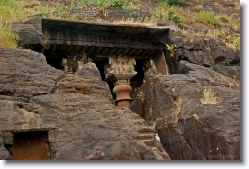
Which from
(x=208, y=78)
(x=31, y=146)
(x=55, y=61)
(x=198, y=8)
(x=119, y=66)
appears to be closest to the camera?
(x=31, y=146)

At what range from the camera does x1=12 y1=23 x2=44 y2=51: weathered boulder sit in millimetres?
7855

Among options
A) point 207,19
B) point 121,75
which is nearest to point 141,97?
point 121,75

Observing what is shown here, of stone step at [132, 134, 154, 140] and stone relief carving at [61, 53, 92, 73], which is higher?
stone relief carving at [61, 53, 92, 73]

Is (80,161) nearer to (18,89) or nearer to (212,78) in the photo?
(18,89)

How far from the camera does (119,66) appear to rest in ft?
34.4

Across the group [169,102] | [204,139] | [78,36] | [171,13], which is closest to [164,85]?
[169,102]

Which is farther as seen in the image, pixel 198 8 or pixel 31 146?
pixel 198 8

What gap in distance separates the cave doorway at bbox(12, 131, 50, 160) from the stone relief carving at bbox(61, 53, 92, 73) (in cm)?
601

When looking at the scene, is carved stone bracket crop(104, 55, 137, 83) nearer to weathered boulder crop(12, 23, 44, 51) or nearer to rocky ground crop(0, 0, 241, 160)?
weathered boulder crop(12, 23, 44, 51)

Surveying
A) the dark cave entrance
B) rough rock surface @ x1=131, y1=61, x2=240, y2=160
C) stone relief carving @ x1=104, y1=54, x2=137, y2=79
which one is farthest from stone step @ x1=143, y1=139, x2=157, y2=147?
the dark cave entrance

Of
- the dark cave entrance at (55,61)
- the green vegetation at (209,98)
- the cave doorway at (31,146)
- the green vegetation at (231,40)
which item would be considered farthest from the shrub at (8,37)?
the green vegetation at (231,40)

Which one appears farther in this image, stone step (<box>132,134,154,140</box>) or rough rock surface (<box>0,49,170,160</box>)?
stone step (<box>132,134,154,140</box>)

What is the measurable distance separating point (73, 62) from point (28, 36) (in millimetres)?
2301

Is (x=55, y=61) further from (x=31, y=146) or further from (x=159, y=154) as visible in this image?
(x=159, y=154)
